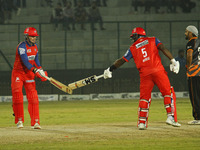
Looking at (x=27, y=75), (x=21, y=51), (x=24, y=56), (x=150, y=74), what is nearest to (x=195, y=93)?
(x=150, y=74)

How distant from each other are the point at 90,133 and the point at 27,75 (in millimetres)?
2508

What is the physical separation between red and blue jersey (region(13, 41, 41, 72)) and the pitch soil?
5.15 feet

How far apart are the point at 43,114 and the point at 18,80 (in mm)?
4952

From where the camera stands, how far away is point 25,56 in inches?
469

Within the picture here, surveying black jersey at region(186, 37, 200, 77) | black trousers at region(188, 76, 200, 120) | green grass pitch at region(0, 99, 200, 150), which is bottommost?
green grass pitch at region(0, 99, 200, 150)

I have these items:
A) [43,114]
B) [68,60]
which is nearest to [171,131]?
[43,114]

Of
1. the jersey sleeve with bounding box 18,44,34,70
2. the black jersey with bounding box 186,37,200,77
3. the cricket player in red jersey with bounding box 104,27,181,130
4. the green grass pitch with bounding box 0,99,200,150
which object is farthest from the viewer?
the black jersey with bounding box 186,37,200,77

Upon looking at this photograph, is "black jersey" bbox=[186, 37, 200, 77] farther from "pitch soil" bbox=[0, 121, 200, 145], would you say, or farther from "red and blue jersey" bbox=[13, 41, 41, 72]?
"red and blue jersey" bbox=[13, 41, 41, 72]

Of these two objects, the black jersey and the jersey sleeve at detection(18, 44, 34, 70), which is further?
the black jersey

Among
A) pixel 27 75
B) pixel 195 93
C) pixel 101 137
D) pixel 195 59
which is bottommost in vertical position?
pixel 101 137

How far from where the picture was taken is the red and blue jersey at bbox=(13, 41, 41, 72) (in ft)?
39.0

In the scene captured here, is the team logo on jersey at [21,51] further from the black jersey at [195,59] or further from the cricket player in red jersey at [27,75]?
the black jersey at [195,59]

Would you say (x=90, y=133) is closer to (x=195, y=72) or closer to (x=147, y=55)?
(x=147, y=55)

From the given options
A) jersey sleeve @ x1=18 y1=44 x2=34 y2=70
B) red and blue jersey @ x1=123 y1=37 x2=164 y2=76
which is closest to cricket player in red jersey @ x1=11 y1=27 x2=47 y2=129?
jersey sleeve @ x1=18 y1=44 x2=34 y2=70
